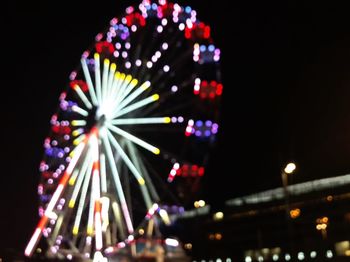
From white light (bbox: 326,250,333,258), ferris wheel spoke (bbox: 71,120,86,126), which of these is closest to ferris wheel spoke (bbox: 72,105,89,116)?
ferris wheel spoke (bbox: 71,120,86,126)

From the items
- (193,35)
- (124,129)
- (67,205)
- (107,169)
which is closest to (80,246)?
(67,205)

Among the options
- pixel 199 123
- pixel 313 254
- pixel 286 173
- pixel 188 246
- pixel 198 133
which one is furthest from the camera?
pixel 188 246

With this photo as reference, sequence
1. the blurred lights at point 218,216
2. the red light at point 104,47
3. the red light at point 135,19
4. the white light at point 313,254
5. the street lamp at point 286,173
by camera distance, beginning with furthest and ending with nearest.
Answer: the blurred lights at point 218,216 < the white light at point 313,254 < the red light at point 135,19 < the red light at point 104,47 < the street lamp at point 286,173

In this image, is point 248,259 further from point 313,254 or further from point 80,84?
point 80,84

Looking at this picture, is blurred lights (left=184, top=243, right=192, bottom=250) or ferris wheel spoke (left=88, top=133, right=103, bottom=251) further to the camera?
blurred lights (left=184, top=243, right=192, bottom=250)

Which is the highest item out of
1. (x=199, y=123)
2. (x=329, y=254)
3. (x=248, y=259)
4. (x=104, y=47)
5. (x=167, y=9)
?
(x=248, y=259)

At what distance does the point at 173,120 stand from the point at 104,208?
425cm

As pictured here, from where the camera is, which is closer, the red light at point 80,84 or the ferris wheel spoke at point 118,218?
the ferris wheel spoke at point 118,218

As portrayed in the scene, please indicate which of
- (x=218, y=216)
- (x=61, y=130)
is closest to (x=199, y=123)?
(x=61, y=130)

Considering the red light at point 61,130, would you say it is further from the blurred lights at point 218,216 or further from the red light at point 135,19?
the blurred lights at point 218,216

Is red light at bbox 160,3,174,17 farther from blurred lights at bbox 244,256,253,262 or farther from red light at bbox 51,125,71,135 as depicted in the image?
blurred lights at bbox 244,256,253,262

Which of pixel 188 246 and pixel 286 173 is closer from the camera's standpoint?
pixel 286 173

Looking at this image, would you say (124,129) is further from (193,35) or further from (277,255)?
(277,255)

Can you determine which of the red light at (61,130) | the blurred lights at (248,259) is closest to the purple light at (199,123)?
the red light at (61,130)
